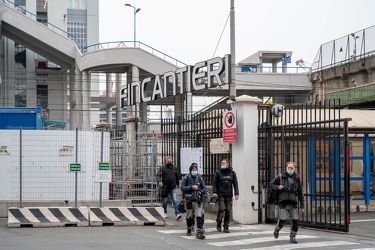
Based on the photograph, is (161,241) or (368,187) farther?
(368,187)

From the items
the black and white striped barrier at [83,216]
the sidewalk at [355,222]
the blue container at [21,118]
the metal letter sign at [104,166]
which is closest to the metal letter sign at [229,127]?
the sidewalk at [355,222]

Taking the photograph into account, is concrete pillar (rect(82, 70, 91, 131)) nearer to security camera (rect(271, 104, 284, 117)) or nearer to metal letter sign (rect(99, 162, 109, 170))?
metal letter sign (rect(99, 162, 109, 170))

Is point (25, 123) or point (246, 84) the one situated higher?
point (246, 84)

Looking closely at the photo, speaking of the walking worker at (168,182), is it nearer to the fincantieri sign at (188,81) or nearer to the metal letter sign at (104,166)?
the metal letter sign at (104,166)

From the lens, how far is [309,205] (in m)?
16.7

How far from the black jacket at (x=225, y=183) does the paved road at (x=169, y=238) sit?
3.25ft

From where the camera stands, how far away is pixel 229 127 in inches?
677

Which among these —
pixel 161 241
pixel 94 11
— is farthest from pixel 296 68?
pixel 161 241

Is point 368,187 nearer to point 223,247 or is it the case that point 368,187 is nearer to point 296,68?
point 223,247

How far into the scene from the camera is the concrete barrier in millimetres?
16047

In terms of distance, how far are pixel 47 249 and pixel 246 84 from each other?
3990cm

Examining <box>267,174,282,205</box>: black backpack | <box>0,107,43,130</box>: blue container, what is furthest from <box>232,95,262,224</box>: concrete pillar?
<box>0,107,43,130</box>: blue container

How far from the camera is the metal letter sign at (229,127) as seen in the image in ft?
55.5

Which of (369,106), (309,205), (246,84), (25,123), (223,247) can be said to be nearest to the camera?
(223,247)
